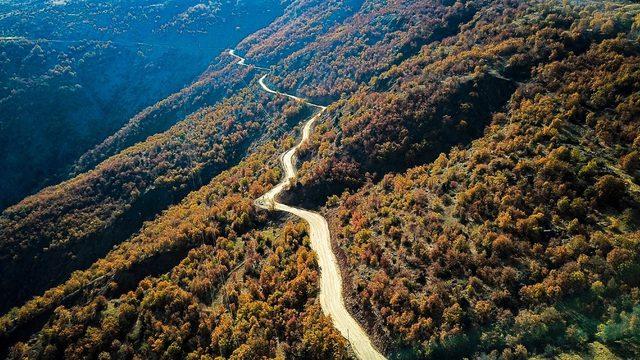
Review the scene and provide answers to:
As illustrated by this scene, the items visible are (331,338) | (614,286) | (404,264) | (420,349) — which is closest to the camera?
(614,286)

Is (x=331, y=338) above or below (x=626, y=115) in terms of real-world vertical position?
below

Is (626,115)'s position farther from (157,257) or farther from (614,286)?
(157,257)

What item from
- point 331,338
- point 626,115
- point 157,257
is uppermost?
point 157,257

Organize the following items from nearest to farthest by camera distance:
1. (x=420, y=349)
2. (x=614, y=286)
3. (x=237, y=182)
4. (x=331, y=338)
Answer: (x=614, y=286)
(x=420, y=349)
(x=331, y=338)
(x=237, y=182)

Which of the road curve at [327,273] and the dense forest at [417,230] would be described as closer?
the dense forest at [417,230]

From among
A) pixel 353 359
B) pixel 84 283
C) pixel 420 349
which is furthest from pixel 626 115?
pixel 84 283
